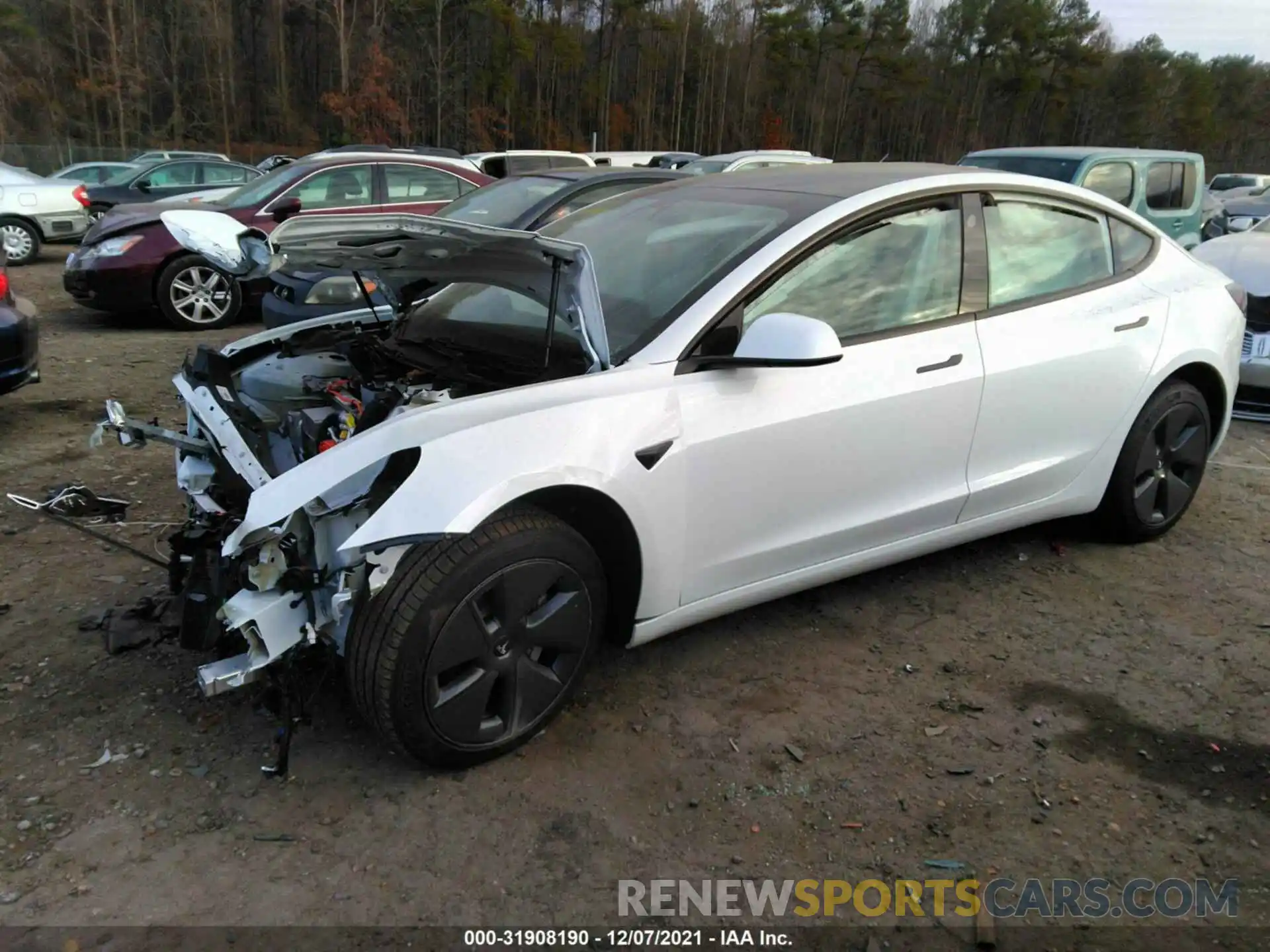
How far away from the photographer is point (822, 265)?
10.2 feet

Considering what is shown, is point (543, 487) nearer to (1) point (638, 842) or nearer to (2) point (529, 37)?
(1) point (638, 842)

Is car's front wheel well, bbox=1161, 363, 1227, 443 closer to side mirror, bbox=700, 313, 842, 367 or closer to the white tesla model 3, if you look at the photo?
the white tesla model 3

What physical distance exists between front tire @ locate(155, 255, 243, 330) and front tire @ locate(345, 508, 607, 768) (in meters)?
6.93

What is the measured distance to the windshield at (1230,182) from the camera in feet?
107

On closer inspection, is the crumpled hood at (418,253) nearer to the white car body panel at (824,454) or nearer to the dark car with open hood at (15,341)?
the white car body panel at (824,454)

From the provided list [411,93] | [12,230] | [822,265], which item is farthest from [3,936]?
[411,93]

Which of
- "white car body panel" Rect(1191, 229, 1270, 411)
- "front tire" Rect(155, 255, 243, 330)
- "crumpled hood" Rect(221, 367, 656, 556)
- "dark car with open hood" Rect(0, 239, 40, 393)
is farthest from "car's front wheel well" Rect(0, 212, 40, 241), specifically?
"white car body panel" Rect(1191, 229, 1270, 411)

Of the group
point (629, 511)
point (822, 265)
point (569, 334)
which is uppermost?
point (822, 265)

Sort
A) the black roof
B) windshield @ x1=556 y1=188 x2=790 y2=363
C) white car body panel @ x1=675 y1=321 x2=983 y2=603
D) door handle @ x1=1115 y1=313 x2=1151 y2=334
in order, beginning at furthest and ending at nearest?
the black roof
door handle @ x1=1115 y1=313 x2=1151 y2=334
windshield @ x1=556 y1=188 x2=790 y2=363
white car body panel @ x1=675 y1=321 x2=983 y2=603

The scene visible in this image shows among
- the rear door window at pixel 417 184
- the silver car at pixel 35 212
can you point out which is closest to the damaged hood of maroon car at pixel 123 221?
the rear door window at pixel 417 184

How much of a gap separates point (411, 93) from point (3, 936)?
52.0 metres

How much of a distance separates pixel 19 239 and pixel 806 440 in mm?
13693

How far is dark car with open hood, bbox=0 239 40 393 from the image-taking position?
5.05 meters

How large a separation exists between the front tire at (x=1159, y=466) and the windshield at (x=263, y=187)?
7758 millimetres
